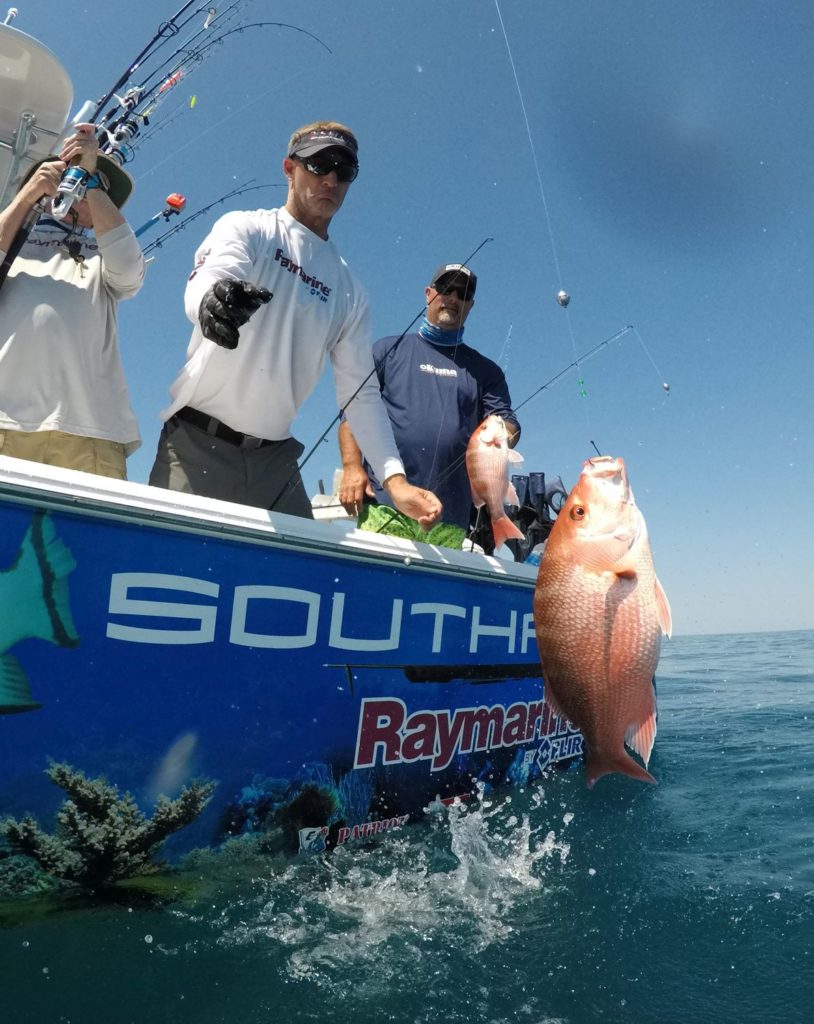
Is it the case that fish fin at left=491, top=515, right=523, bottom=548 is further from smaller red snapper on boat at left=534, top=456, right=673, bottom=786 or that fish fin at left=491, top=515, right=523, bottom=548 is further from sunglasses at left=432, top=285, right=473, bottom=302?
smaller red snapper on boat at left=534, top=456, right=673, bottom=786

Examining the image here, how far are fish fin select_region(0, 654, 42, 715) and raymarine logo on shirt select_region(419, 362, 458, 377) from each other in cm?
276

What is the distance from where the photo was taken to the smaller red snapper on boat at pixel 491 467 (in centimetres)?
383

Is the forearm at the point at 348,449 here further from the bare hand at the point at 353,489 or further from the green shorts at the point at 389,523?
the green shorts at the point at 389,523

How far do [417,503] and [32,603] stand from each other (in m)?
1.56

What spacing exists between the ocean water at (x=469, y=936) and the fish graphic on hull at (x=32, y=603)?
0.68 metres

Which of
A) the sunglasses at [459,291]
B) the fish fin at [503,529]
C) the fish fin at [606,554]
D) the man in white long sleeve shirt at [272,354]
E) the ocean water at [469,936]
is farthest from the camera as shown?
the sunglasses at [459,291]

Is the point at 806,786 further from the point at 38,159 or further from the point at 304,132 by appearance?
the point at 38,159

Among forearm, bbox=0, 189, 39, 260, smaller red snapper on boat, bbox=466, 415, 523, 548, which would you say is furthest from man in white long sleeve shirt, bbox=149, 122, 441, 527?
smaller red snapper on boat, bbox=466, 415, 523, 548

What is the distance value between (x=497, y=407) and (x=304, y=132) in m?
1.90

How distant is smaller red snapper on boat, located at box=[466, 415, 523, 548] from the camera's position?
383cm

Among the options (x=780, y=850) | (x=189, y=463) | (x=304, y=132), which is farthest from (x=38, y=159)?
(x=780, y=850)

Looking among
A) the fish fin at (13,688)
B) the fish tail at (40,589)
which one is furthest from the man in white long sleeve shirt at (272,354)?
the fish fin at (13,688)

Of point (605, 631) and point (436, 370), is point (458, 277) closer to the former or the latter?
point (436, 370)

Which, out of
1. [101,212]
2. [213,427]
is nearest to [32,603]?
[213,427]
